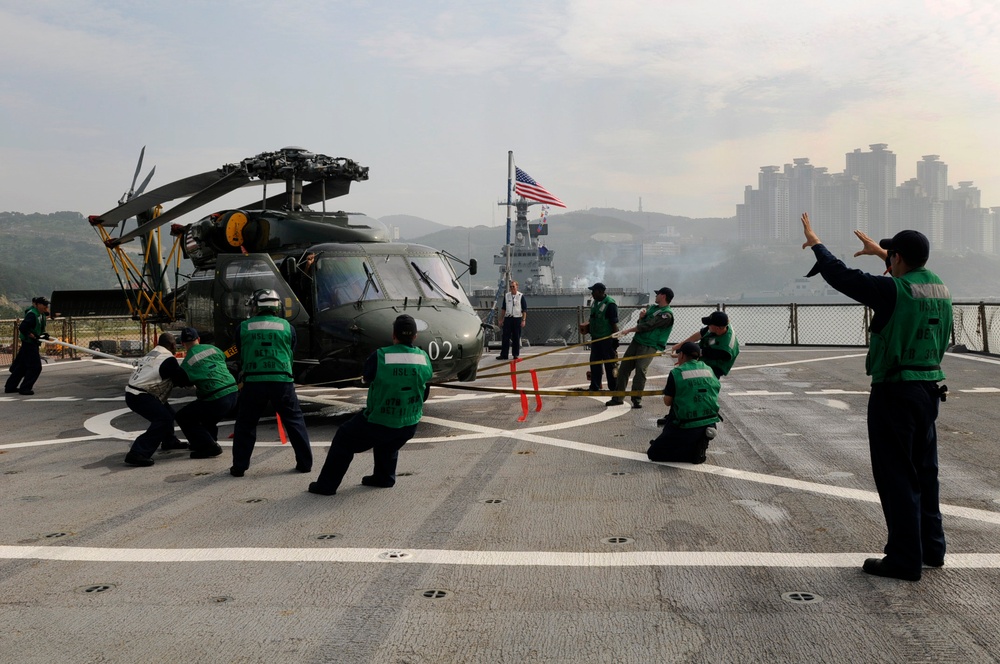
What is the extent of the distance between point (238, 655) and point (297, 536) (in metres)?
2.11

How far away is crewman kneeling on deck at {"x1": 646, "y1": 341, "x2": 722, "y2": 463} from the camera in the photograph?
8266 mm

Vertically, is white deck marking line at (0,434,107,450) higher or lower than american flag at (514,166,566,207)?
lower

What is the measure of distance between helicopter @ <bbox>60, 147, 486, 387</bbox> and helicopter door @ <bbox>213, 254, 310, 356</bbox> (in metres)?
0.02

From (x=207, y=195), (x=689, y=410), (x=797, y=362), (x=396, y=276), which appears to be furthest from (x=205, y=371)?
(x=797, y=362)

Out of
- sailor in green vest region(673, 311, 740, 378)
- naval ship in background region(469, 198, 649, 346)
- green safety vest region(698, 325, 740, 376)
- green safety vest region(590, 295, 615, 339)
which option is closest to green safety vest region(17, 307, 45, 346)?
green safety vest region(590, 295, 615, 339)

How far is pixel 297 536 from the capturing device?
19.7 ft

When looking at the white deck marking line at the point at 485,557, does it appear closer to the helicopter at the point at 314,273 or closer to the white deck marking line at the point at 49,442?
the white deck marking line at the point at 49,442

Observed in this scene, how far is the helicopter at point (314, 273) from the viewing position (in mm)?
11102

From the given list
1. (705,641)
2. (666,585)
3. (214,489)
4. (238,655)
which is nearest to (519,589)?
(666,585)

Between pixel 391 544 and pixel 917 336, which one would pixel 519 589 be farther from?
pixel 917 336

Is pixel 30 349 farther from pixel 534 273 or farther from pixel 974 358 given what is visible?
pixel 534 273

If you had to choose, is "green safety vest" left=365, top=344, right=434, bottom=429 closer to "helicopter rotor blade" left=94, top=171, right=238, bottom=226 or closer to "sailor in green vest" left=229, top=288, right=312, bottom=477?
"sailor in green vest" left=229, top=288, right=312, bottom=477

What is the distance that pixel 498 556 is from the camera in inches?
216

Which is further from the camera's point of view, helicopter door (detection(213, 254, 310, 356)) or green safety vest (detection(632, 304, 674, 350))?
green safety vest (detection(632, 304, 674, 350))
